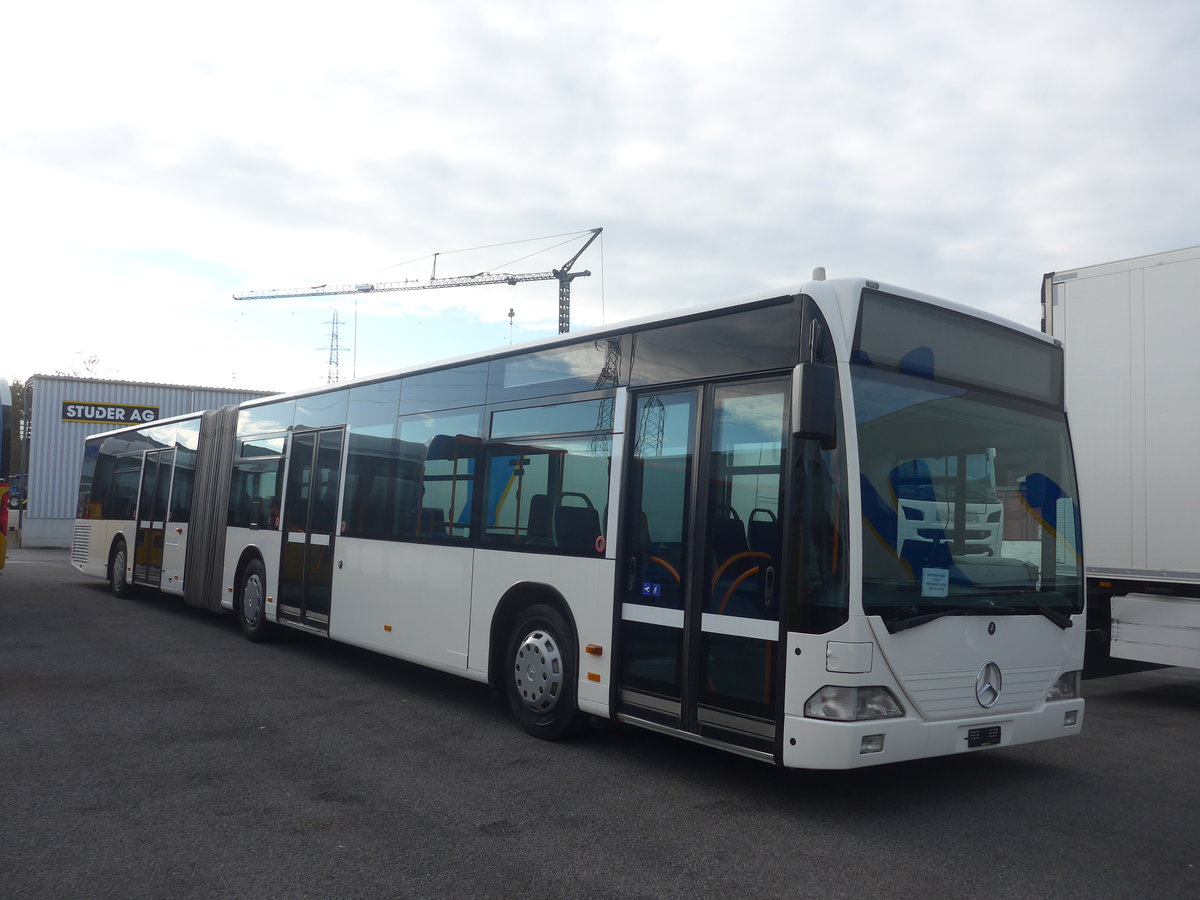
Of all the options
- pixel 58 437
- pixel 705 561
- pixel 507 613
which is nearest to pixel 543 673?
pixel 507 613

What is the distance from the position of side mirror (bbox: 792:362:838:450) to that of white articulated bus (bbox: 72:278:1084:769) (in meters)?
0.01

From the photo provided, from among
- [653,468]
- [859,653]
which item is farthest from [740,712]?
[653,468]

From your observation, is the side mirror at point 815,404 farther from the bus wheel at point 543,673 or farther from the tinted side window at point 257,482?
the tinted side window at point 257,482

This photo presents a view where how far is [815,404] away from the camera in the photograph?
16.8 feet

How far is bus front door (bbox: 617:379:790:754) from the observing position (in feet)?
18.0

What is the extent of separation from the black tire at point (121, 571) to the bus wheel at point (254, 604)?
5.74 metres

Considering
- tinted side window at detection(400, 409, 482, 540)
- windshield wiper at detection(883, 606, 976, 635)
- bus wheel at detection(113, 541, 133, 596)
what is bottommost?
bus wheel at detection(113, 541, 133, 596)

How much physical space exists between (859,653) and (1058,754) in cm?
314

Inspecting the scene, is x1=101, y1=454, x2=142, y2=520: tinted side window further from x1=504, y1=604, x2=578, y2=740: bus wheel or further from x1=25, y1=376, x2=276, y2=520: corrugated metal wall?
x1=25, y1=376, x2=276, y2=520: corrugated metal wall

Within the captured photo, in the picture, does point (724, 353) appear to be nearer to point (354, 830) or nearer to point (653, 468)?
point (653, 468)

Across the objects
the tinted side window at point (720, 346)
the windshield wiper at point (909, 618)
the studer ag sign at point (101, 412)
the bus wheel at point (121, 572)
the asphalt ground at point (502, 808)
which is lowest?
the asphalt ground at point (502, 808)

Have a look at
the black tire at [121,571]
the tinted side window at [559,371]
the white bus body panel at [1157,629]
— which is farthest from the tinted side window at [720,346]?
the black tire at [121,571]

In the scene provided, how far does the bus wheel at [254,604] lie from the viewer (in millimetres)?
11844

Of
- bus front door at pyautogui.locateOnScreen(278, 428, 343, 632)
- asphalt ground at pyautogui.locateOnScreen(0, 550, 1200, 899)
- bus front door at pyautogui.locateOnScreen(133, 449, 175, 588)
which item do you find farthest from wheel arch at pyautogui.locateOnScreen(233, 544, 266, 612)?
bus front door at pyautogui.locateOnScreen(133, 449, 175, 588)
